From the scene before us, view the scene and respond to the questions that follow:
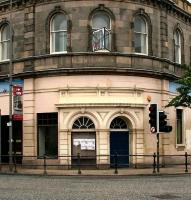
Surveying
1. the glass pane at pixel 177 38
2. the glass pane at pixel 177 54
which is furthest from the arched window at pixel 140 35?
the glass pane at pixel 177 54

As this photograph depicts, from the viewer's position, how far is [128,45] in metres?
32.8

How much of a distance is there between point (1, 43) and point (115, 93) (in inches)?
347

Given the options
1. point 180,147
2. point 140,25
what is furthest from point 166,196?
point 180,147

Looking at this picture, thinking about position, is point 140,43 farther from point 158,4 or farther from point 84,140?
point 84,140

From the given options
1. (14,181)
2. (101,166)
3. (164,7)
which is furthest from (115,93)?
(14,181)

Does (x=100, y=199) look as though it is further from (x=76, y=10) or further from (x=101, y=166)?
(x=76, y=10)

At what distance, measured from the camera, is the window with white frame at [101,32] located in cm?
3234

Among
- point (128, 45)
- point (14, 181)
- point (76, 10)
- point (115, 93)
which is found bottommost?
point (14, 181)

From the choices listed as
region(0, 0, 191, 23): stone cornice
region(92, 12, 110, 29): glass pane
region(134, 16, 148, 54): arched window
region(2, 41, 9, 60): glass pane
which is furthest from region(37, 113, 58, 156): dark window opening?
region(0, 0, 191, 23): stone cornice

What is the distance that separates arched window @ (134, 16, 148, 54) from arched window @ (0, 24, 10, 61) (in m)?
8.28

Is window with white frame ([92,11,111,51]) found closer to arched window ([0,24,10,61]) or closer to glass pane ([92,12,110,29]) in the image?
glass pane ([92,12,110,29])

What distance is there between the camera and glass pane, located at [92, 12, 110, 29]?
32.8m

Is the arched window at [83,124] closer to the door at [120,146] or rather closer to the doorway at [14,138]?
the door at [120,146]

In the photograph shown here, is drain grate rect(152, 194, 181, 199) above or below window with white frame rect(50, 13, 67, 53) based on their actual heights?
below
